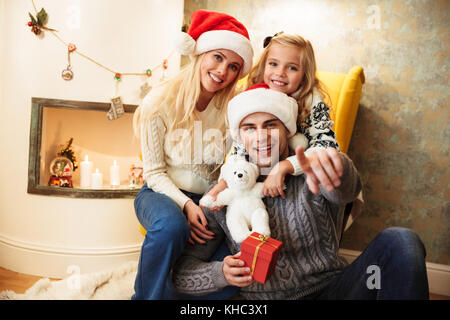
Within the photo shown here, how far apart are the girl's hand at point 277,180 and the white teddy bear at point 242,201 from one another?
0.10ft

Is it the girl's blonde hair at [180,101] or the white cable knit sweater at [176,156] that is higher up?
the girl's blonde hair at [180,101]

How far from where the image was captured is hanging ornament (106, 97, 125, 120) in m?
2.01

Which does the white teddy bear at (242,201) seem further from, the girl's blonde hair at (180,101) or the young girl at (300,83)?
the girl's blonde hair at (180,101)

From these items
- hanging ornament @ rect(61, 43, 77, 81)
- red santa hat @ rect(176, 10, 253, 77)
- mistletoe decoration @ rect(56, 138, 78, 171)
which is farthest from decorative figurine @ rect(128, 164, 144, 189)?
red santa hat @ rect(176, 10, 253, 77)

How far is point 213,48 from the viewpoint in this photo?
1346mm

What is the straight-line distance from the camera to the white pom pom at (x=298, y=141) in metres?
1.10

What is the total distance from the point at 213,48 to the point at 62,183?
4.72 feet

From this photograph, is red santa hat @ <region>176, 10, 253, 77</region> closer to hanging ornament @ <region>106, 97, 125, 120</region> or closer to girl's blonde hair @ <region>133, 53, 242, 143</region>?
girl's blonde hair @ <region>133, 53, 242, 143</region>

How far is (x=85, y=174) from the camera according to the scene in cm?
219

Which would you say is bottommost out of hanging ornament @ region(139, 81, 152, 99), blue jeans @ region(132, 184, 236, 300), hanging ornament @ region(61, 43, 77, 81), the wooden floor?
the wooden floor

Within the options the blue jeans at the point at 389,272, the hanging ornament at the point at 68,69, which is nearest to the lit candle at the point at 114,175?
A: the hanging ornament at the point at 68,69

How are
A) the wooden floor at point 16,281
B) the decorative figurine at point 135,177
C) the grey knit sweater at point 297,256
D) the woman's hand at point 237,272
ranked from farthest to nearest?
the decorative figurine at point 135,177
the wooden floor at point 16,281
the grey knit sweater at point 297,256
the woman's hand at point 237,272

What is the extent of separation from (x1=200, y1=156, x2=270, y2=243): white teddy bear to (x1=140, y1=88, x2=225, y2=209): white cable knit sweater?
0.41 m
